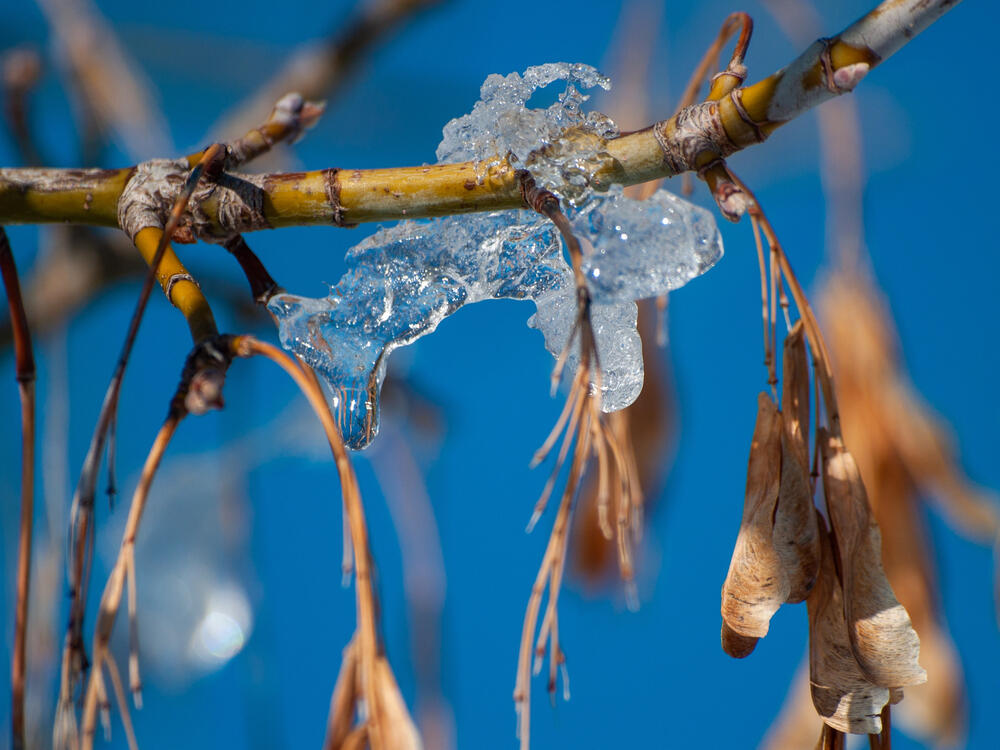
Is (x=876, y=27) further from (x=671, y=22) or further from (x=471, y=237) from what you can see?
(x=671, y=22)

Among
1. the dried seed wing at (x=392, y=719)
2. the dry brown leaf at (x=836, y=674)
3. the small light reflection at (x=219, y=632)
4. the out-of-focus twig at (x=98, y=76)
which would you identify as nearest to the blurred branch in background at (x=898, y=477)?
the dry brown leaf at (x=836, y=674)

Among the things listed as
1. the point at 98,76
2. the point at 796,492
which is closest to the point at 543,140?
the point at 796,492

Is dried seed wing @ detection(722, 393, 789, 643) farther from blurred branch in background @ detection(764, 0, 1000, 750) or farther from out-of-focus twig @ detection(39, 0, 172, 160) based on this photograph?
out-of-focus twig @ detection(39, 0, 172, 160)

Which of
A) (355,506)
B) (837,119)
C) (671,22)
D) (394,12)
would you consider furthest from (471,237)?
(671,22)

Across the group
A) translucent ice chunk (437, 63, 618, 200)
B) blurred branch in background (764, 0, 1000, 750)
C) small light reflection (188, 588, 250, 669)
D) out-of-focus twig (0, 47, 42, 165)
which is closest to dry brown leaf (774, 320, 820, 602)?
translucent ice chunk (437, 63, 618, 200)

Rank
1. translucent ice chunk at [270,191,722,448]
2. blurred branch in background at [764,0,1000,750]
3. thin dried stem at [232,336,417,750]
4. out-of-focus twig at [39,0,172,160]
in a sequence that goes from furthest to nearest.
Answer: out-of-focus twig at [39,0,172,160] → blurred branch in background at [764,0,1000,750] → translucent ice chunk at [270,191,722,448] → thin dried stem at [232,336,417,750]

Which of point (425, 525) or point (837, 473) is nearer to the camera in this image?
point (837, 473)

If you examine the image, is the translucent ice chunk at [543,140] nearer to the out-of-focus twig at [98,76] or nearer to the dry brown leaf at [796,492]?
the dry brown leaf at [796,492]
